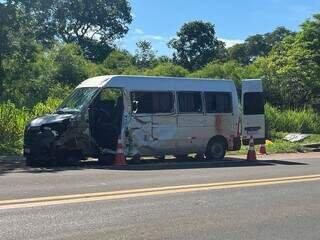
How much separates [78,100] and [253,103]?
20.7ft

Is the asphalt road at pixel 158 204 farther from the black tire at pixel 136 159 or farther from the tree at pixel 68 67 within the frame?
the tree at pixel 68 67

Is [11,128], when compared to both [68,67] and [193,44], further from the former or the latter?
[193,44]

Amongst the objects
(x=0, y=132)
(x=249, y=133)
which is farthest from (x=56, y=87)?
(x=249, y=133)

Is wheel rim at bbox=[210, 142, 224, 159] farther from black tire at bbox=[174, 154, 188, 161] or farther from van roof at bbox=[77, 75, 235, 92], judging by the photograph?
van roof at bbox=[77, 75, 235, 92]

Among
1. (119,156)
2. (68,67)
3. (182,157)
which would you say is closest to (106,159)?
Result: (119,156)

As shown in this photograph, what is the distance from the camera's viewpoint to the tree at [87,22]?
69000 millimetres

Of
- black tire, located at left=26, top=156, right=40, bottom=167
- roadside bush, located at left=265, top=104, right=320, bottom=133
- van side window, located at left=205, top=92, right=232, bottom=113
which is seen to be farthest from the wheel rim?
roadside bush, located at left=265, top=104, right=320, bottom=133

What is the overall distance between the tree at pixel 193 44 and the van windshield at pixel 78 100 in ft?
169

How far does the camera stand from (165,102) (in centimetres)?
1784

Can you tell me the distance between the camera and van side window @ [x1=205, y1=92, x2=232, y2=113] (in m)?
18.8

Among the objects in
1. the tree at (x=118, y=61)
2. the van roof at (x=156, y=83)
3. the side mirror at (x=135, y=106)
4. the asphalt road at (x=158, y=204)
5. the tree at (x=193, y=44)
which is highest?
the tree at (x=193, y=44)

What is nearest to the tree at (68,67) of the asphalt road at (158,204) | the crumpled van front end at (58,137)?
the crumpled van front end at (58,137)

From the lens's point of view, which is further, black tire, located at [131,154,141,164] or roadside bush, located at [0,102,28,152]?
roadside bush, located at [0,102,28,152]

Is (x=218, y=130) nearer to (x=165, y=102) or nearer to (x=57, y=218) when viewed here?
(x=165, y=102)
